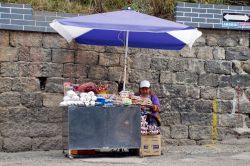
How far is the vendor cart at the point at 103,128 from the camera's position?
7625 mm

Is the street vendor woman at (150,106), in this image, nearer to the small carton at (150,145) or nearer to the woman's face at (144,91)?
the woman's face at (144,91)

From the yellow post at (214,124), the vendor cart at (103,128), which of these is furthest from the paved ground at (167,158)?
the yellow post at (214,124)

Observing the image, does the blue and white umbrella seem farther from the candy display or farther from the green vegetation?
the green vegetation

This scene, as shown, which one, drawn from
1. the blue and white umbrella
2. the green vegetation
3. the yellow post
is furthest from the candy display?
the green vegetation

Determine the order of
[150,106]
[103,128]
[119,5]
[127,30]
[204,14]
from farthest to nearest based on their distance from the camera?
[119,5] → [204,14] → [150,106] → [103,128] → [127,30]

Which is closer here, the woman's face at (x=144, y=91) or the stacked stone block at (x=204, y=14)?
the woman's face at (x=144, y=91)

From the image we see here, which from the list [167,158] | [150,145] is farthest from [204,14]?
[167,158]

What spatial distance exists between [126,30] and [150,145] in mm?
1795

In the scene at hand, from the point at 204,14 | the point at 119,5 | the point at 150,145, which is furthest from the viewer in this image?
the point at 119,5

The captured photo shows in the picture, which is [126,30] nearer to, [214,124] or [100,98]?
[100,98]

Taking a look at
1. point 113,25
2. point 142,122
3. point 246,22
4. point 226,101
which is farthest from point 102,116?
point 246,22

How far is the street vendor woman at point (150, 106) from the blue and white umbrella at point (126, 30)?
1.46 feet

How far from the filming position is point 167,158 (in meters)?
7.94

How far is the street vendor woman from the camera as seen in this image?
8.16 m
